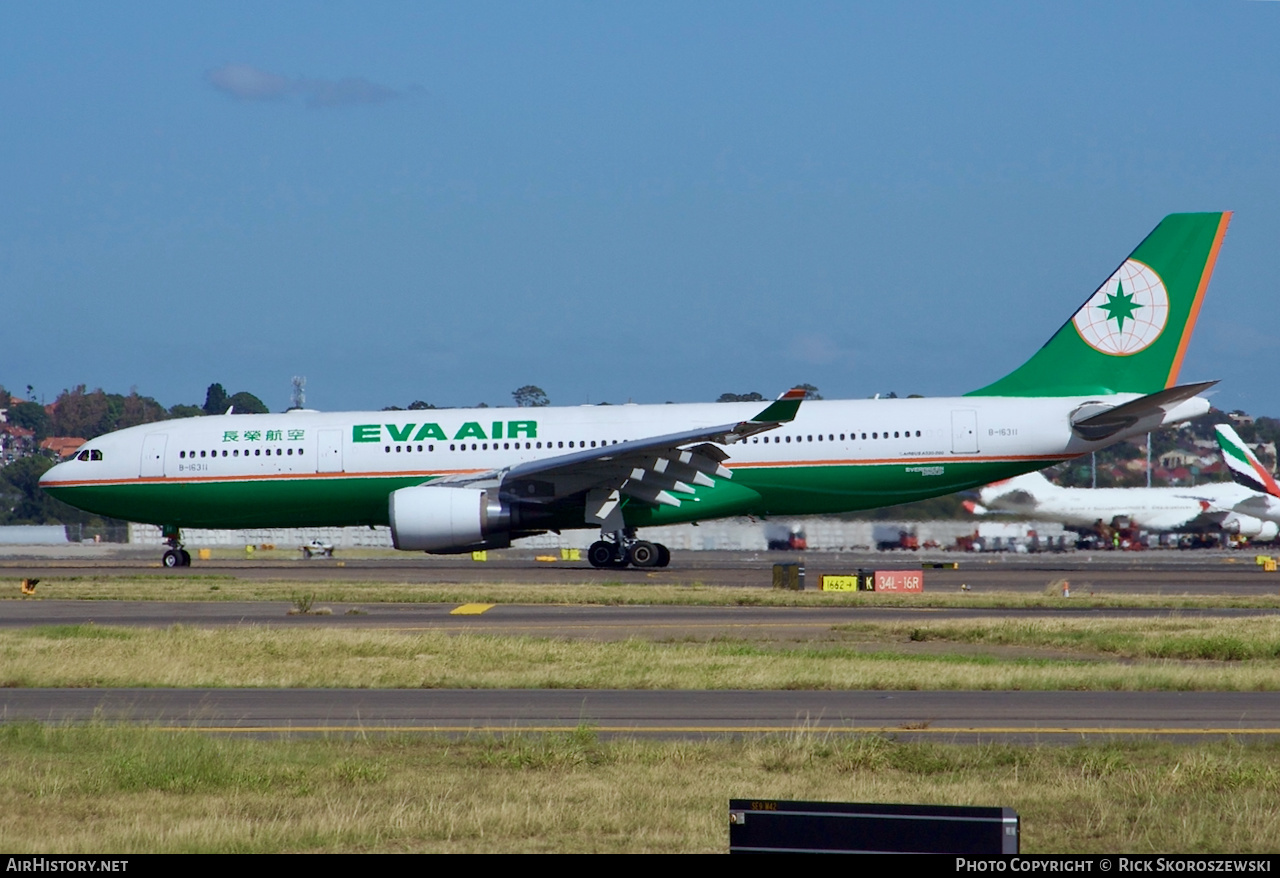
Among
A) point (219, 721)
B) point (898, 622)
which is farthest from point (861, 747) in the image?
point (898, 622)

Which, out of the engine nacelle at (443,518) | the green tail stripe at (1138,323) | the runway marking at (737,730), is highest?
the green tail stripe at (1138,323)

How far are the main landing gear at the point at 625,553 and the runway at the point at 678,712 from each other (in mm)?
19266

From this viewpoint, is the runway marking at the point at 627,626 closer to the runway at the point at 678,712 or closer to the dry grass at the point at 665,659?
the dry grass at the point at 665,659

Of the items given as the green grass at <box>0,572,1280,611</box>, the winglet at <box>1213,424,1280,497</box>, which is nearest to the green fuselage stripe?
the green grass at <box>0,572,1280,611</box>

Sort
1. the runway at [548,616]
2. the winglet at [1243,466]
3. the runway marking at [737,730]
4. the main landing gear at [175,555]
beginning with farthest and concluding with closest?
the winglet at [1243,466] < the main landing gear at [175,555] < the runway at [548,616] < the runway marking at [737,730]

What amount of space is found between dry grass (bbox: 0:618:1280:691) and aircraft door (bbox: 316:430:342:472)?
44.4 ft

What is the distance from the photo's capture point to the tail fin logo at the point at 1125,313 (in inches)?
1345

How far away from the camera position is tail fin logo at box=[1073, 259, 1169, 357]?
1345 inches

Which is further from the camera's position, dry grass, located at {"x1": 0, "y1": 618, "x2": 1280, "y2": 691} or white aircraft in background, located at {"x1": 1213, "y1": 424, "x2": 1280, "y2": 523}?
white aircraft in background, located at {"x1": 1213, "y1": 424, "x2": 1280, "y2": 523}

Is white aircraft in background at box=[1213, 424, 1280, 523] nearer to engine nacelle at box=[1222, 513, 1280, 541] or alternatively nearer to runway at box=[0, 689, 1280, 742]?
engine nacelle at box=[1222, 513, 1280, 541]

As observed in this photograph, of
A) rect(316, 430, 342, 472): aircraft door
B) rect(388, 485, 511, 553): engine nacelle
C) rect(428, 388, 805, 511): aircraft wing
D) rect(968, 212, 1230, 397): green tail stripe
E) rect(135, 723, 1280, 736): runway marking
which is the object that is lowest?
rect(135, 723, 1280, 736): runway marking

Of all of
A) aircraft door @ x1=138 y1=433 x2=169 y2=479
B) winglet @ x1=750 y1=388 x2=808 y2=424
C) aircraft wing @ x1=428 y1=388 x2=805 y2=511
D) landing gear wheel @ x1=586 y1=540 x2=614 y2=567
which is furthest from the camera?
aircraft door @ x1=138 y1=433 x2=169 y2=479

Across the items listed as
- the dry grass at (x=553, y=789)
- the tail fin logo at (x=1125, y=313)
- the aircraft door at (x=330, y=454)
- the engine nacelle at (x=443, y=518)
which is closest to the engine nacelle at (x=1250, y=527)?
the tail fin logo at (x=1125, y=313)

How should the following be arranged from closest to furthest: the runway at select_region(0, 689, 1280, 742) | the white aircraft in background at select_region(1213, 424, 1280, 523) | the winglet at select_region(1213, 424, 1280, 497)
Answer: the runway at select_region(0, 689, 1280, 742)
the winglet at select_region(1213, 424, 1280, 497)
the white aircraft in background at select_region(1213, 424, 1280, 523)
